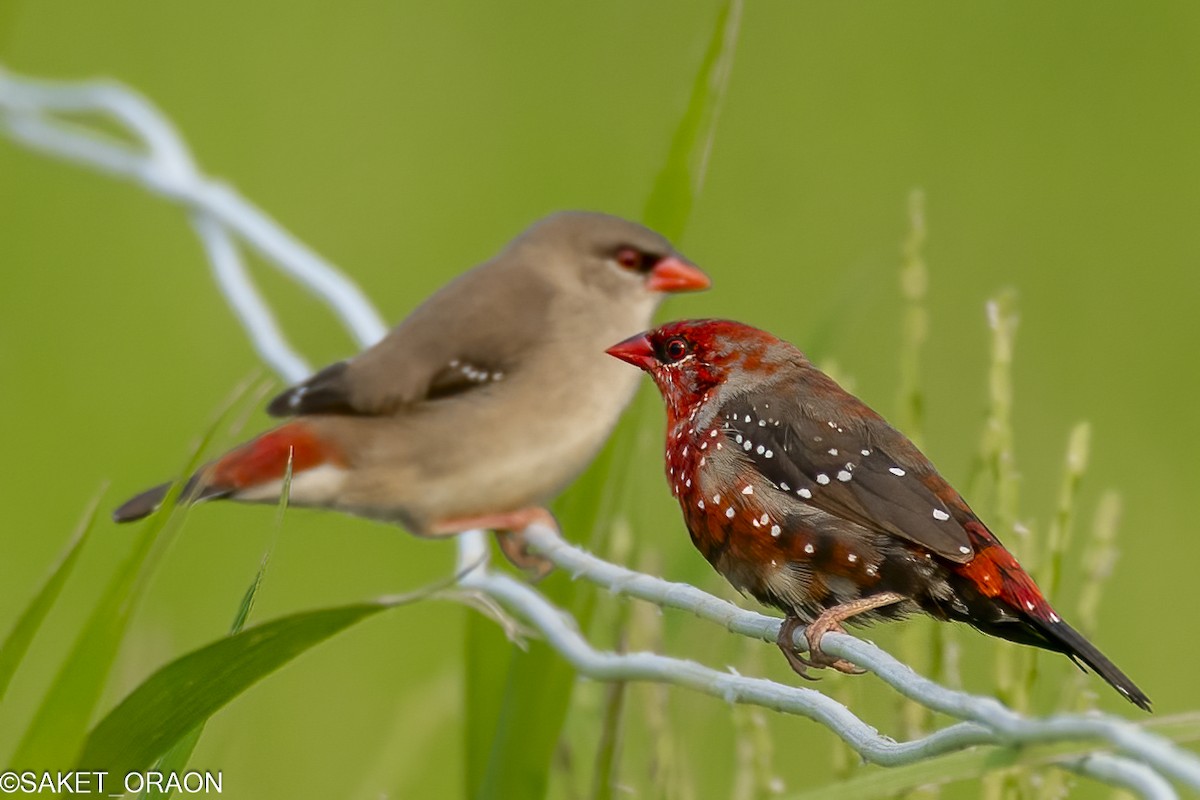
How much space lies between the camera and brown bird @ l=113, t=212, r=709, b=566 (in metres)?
2.45

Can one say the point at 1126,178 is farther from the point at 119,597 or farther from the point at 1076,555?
the point at 119,597

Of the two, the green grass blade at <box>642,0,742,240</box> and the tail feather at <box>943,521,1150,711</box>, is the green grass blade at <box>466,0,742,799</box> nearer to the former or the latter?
the green grass blade at <box>642,0,742,240</box>

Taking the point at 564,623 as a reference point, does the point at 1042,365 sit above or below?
below

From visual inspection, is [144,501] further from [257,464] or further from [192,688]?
[192,688]

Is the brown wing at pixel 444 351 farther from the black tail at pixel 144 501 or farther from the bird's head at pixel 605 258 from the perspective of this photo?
the black tail at pixel 144 501

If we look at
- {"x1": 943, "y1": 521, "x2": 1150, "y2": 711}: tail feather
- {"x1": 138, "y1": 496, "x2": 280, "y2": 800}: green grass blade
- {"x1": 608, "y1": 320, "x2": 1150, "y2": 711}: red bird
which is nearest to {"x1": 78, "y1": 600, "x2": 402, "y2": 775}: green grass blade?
{"x1": 138, "y1": 496, "x2": 280, "y2": 800}: green grass blade

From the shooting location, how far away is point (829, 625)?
150 cm

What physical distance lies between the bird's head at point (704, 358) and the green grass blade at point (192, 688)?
36 cm

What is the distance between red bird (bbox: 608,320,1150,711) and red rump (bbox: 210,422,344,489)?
83cm

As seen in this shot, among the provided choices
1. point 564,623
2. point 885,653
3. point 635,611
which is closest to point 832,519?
point 885,653

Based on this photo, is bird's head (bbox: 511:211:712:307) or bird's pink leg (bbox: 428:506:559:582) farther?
bird's head (bbox: 511:211:712:307)

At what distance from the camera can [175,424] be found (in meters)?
5.61

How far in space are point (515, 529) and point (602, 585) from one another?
2.28 feet

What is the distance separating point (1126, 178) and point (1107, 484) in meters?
2.16
